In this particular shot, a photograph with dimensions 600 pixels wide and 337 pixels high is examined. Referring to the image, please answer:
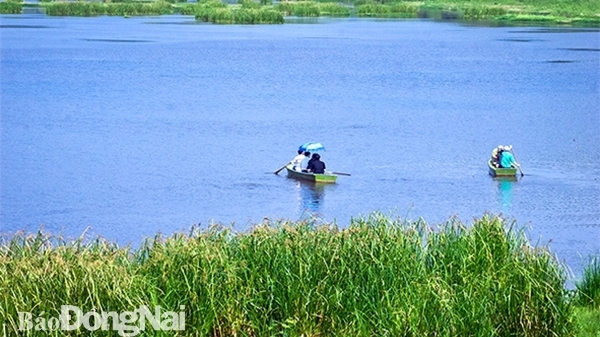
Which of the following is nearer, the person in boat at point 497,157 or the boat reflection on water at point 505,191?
the boat reflection on water at point 505,191

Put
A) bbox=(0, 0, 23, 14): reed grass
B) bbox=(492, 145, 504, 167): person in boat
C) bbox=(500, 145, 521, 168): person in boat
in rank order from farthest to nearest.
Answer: bbox=(0, 0, 23, 14): reed grass, bbox=(492, 145, 504, 167): person in boat, bbox=(500, 145, 521, 168): person in boat

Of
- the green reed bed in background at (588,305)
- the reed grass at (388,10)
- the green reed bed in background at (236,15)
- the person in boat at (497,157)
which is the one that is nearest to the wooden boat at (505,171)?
the person in boat at (497,157)

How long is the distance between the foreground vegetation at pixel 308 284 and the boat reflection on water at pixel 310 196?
30.8 ft

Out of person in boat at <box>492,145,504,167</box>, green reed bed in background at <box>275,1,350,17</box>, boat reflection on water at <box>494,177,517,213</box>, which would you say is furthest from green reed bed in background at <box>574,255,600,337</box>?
green reed bed in background at <box>275,1,350,17</box>

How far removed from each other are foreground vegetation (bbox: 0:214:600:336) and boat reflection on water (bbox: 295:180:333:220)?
9.38 meters

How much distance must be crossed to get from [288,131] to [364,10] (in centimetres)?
5836

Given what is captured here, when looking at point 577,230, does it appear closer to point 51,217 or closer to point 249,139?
point 51,217

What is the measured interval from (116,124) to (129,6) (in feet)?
179

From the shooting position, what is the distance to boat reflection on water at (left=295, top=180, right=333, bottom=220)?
858 inches

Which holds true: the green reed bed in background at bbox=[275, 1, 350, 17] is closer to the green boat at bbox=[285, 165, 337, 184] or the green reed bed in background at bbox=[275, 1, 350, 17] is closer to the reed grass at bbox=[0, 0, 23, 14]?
the reed grass at bbox=[0, 0, 23, 14]

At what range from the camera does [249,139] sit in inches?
1190

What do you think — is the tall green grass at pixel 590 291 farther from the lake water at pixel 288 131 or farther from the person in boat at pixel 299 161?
the person in boat at pixel 299 161

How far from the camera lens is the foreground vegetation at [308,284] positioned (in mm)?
10188

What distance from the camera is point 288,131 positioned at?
31500 mm
